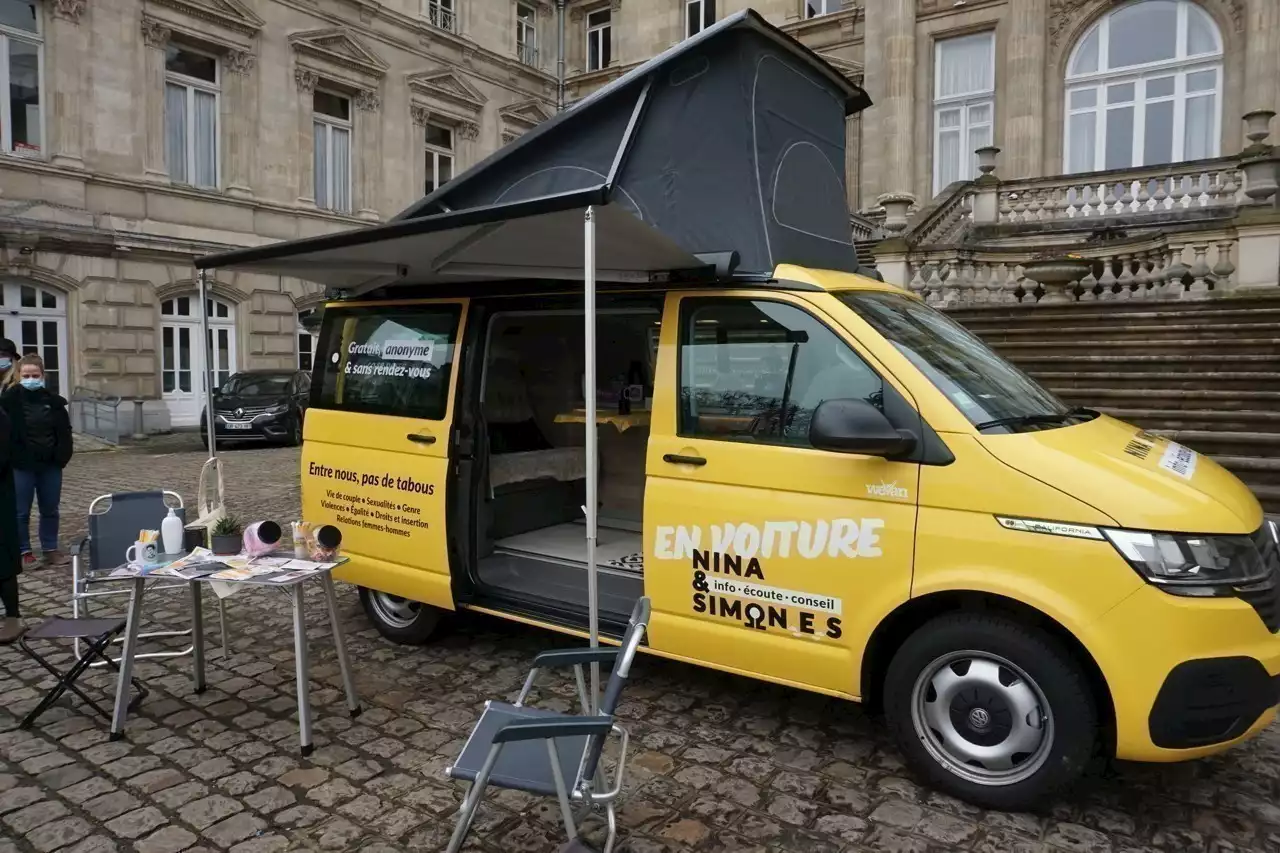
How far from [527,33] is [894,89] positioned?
49.5ft

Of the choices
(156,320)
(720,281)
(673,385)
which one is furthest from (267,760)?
(156,320)

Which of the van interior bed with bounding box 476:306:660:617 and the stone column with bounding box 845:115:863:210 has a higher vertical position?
the stone column with bounding box 845:115:863:210

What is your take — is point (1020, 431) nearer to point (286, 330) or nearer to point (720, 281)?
point (720, 281)

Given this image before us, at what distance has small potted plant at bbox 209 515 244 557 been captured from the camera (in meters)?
4.22

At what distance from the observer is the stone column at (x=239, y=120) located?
72.6ft

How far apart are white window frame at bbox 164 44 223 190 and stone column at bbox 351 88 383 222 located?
161 inches

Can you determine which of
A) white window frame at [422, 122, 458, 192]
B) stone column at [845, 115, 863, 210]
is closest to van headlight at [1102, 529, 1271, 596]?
stone column at [845, 115, 863, 210]

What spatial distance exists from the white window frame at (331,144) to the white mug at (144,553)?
73.3 feet

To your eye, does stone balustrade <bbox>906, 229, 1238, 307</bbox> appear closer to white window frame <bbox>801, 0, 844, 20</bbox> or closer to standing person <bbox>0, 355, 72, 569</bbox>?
standing person <bbox>0, 355, 72, 569</bbox>

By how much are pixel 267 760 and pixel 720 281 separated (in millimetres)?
2945

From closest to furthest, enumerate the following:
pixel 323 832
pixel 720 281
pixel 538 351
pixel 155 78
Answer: pixel 323 832
pixel 720 281
pixel 538 351
pixel 155 78

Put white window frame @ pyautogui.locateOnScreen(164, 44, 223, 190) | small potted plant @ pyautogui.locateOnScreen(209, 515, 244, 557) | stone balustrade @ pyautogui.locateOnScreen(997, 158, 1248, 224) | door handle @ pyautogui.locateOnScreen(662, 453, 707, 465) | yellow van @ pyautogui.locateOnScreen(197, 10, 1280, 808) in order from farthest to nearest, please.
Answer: white window frame @ pyautogui.locateOnScreen(164, 44, 223, 190)
stone balustrade @ pyautogui.locateOnScreen(997, 158, 1248, 224)
small potted plant @ pyautogui.locateOnScreen(209, 515, 244, 557)
door handle @ pyautogui.locateOnScreen(662, 453, 707, 465)
yellow van @ pyautogui.locateOnScreen(197, 10, 1280, 808)

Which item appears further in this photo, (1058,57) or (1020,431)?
(1058,57)

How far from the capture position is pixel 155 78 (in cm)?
2055
